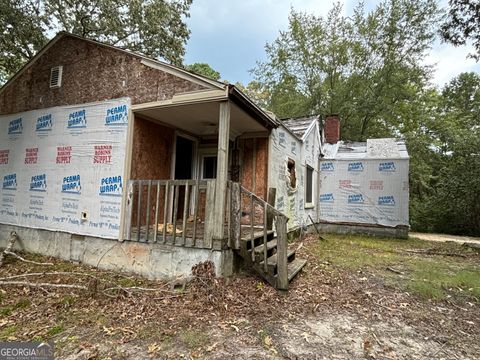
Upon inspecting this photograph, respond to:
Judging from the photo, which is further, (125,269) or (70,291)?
(125,269)

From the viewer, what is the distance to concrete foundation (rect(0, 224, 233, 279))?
447 centimetres

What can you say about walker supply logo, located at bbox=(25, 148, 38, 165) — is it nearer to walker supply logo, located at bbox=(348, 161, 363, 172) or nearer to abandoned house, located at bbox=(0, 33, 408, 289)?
abandoned house, located at bbox=(0, 33, 408, 289)

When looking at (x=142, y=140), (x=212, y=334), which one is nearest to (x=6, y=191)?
→ (x=142, y=140)

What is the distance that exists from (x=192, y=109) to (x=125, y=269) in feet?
10.5

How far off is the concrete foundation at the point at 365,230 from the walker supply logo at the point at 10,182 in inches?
374

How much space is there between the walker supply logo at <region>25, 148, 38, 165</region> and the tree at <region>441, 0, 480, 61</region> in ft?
32.4

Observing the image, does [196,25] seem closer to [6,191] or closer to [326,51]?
[6,191]

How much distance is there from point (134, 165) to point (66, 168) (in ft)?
5.65

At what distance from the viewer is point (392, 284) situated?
193 inches

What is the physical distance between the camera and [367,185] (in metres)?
11.1

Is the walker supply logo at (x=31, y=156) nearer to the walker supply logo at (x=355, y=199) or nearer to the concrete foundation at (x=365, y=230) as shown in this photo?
the concrete foundation at (x=365, y=230)

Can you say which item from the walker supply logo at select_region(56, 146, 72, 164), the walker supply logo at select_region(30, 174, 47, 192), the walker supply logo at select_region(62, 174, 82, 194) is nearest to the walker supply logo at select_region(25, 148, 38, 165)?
the walker supply logo at select_region(30, 174, 47, 192)

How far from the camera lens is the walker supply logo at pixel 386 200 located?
34.9ft

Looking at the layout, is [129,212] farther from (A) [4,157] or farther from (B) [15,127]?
(A) [4,157]
